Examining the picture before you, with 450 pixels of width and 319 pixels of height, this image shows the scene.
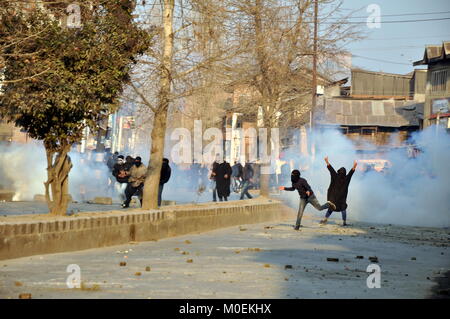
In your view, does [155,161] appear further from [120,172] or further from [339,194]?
[120,172]

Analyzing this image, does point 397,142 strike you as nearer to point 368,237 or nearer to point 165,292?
point 368,237

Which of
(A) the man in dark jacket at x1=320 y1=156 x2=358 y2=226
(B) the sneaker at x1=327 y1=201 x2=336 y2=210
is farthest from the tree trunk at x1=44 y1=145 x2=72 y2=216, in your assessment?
(A) the man in dark jacket at x1=320 y1=156 x2=358 y2=226

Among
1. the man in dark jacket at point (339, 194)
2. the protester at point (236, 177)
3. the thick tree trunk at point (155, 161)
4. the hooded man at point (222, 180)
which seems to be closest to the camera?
→ the thick tree trunk at point (155, 161)

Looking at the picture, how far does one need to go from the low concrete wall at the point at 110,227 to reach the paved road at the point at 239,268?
0.70 feet

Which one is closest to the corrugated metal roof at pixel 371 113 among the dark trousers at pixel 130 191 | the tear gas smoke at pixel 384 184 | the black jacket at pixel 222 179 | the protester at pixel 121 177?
the tear gas smoke at pixel 384 184

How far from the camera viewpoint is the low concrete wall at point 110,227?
12547 millimetres

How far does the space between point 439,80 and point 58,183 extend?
44.0 m

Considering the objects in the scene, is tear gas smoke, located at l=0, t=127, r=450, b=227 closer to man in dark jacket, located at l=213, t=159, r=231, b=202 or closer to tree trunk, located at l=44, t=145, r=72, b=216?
man in dark jacket, located at l=213, t=159, r=231, b=202

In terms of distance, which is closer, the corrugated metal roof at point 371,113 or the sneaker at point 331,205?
the sneaker at point 331,205

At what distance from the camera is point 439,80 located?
5634 centimetres

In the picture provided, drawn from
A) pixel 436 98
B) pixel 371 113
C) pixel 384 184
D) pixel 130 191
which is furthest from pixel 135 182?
pixel 371 113

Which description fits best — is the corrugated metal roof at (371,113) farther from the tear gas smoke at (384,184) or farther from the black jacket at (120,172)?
the black jacket at (120,172)

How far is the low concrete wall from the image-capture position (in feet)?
41.2
